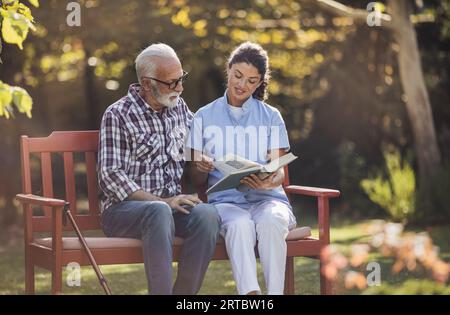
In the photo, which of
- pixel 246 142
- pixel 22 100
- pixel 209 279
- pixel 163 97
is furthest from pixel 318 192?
pixel 209 279

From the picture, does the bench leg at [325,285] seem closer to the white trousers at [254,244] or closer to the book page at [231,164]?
the white trousers at [254,244]

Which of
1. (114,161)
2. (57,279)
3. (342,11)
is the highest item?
(342,11)

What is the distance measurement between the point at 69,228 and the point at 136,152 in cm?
54

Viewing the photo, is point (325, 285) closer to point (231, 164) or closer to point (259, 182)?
point (259, 182)

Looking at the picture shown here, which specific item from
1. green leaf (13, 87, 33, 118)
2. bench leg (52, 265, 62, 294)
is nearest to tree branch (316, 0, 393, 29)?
bench leg (52, 265, 62, 294)

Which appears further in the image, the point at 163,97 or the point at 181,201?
the point at 163,97

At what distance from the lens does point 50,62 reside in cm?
1498

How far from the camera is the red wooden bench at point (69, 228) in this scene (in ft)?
14.8

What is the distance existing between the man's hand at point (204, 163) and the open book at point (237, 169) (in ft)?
0.35

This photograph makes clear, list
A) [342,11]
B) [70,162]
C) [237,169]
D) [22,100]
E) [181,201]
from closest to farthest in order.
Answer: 1. [22,100]
2. [237,169]
3. [181,201]
4. [70,162]
5. [342,11]

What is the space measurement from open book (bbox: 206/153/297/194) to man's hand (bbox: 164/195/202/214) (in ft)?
0.44

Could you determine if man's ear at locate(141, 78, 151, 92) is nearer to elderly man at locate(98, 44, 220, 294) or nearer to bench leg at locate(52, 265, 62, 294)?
elderly man at locate(98, 44, 220, 294)

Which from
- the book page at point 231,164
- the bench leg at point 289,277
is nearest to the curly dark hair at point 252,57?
the book page at point 231,164

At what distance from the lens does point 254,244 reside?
471 cm
